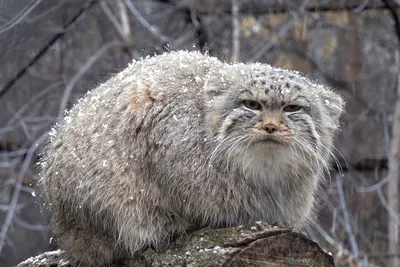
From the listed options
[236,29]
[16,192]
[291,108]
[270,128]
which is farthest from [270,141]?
[236,29]

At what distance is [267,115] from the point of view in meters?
3.74

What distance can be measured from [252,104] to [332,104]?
0.60 meters

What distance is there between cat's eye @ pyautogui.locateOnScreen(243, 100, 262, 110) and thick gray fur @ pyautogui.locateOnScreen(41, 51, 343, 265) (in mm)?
29

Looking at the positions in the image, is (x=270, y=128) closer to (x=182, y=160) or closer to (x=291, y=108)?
(x=291, y=108)

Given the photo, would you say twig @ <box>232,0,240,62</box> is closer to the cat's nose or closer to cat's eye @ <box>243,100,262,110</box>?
cat's eye @ <box>243,100,262,110</box>

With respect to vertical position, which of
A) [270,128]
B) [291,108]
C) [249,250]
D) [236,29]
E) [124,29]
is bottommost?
[249,250]


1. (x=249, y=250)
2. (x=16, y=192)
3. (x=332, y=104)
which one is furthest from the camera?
(x=16, y=192)

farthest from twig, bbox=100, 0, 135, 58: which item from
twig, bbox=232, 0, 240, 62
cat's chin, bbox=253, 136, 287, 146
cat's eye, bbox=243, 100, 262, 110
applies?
cat's chin, bbox=253, 136, 287, 146

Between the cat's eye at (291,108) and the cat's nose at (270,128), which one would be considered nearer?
the cat's nose at (270,128)

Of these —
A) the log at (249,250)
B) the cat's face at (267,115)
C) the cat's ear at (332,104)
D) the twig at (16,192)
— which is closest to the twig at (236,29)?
the twig at (16,192)

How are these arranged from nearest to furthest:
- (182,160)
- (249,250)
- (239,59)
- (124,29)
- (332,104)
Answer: (249,250)
(182,160)
(332,104)
(239,59)
(124,29)

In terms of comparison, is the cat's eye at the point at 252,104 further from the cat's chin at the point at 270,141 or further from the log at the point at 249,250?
the log at the point at 249,250

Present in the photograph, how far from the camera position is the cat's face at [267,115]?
3.75 m

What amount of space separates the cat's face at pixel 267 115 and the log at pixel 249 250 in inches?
17.6
